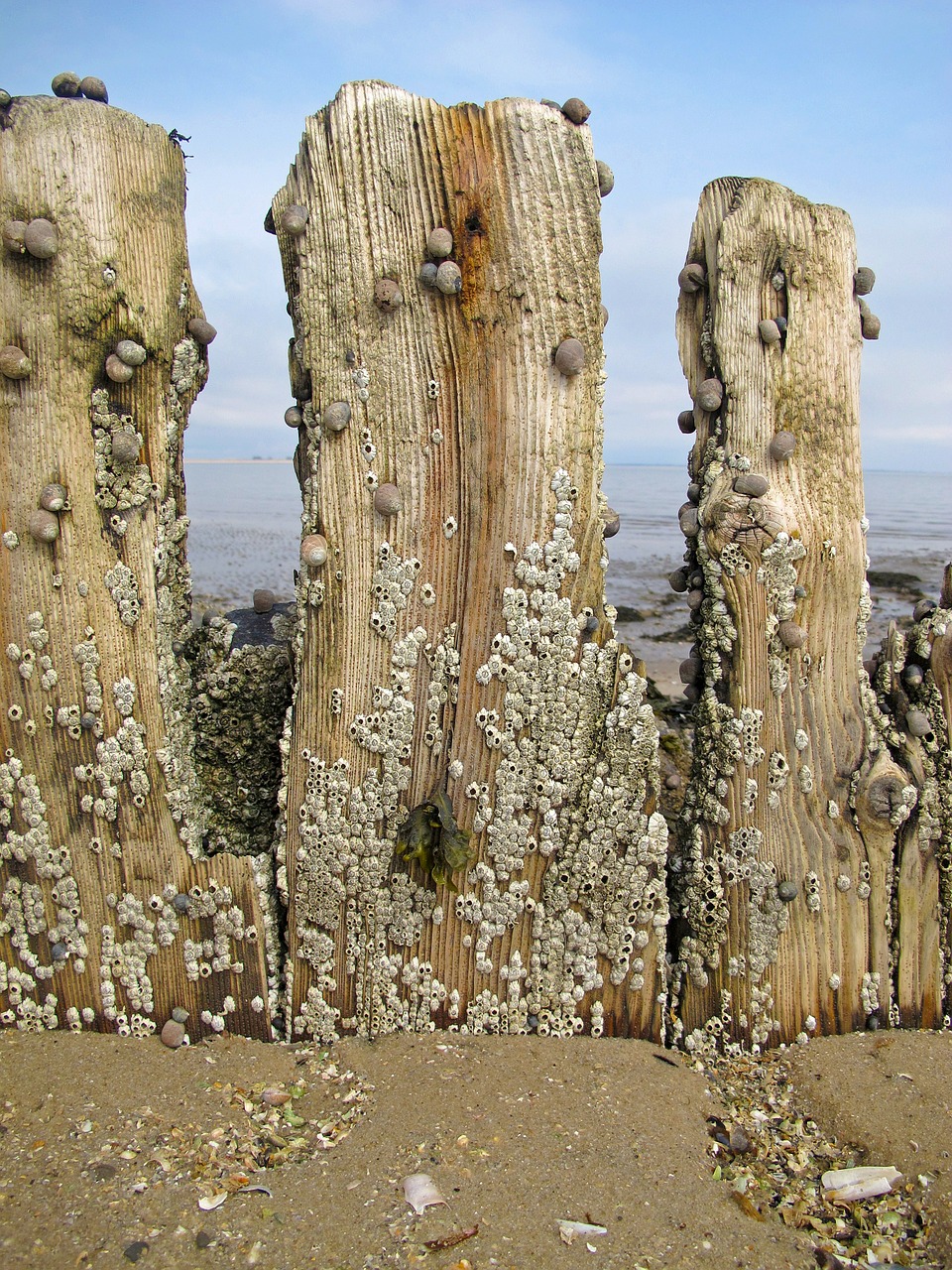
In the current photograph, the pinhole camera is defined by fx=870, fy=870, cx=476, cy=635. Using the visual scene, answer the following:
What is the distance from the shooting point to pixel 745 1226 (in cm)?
229

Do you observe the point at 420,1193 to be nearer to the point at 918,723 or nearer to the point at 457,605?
the point at 457,605

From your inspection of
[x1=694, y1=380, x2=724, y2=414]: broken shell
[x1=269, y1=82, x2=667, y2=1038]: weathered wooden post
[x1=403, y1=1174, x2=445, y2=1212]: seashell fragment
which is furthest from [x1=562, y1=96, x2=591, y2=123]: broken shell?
[x1=403, y1=1174, x2=445, y2=1212]: seashell fragment

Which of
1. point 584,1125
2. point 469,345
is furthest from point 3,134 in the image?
point 584,1125

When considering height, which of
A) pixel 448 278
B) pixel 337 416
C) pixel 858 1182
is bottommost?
pixel 858 1182

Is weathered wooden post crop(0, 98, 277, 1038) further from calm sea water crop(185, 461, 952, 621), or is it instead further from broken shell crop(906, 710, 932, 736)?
calm sea water crop(185, 461, 952, 621)

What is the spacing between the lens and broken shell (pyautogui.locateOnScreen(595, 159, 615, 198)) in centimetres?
274

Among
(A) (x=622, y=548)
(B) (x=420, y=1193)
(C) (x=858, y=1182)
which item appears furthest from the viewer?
(A) (x=622, y=548)

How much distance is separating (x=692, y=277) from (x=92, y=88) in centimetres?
197

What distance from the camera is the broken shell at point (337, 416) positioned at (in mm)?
2758

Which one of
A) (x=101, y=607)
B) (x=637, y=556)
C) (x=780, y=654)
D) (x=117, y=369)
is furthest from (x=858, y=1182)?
(x=637, y=556)

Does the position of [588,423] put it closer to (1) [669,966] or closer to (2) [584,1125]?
(1) [669,966]

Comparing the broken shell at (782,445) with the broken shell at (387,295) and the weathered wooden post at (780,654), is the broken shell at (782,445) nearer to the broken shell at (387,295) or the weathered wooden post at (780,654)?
the weathered wooden post at (780,654)

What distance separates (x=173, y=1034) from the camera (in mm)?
2947

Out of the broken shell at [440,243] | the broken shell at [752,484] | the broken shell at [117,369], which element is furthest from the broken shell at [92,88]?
the broken shell at [752,484]
